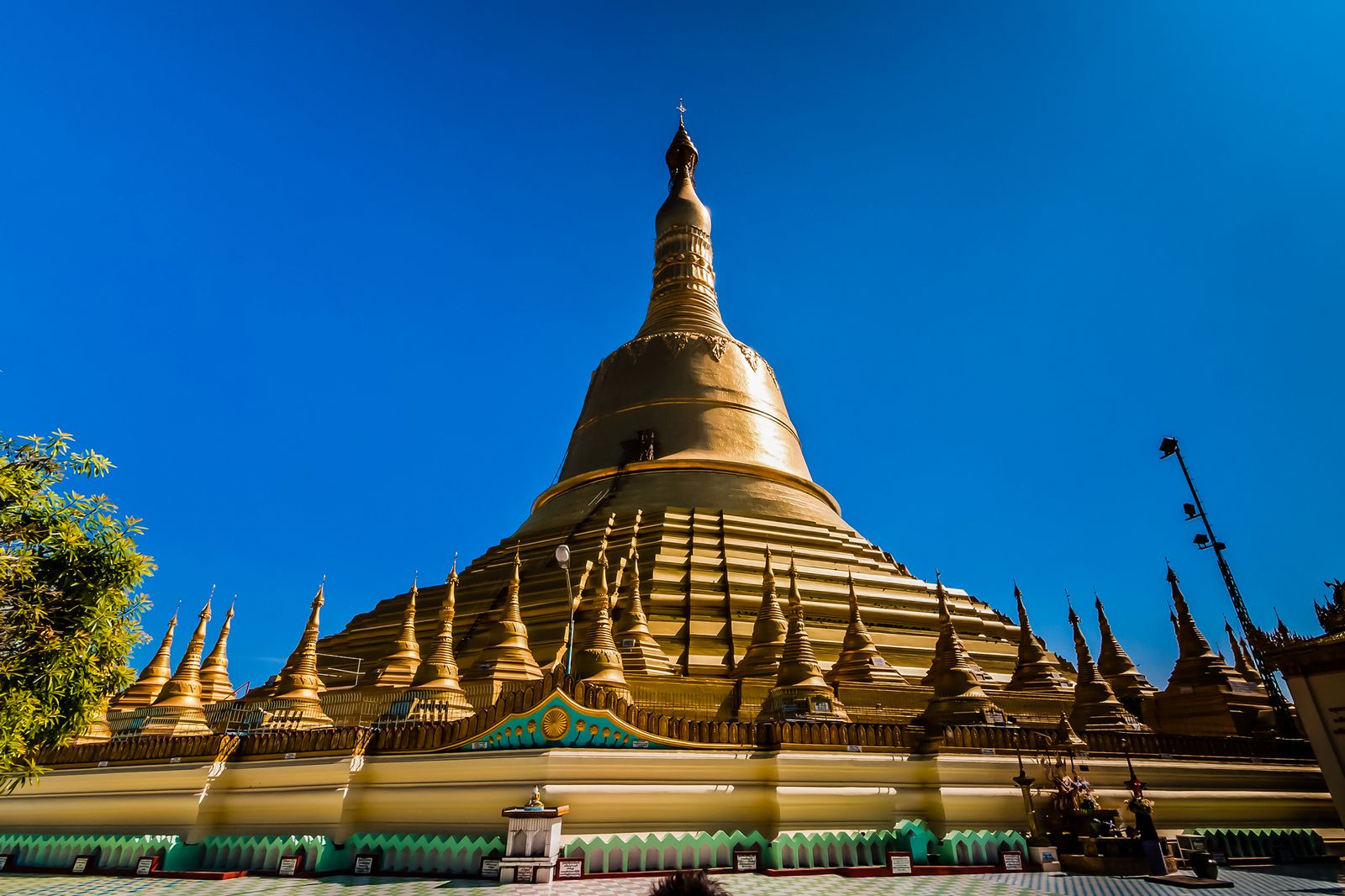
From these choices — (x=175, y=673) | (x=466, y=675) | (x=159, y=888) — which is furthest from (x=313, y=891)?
(x=175, y=673)

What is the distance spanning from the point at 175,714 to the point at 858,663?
13.5 m

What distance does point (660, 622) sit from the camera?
1661cm

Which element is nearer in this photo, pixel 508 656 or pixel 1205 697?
pixel 508 656

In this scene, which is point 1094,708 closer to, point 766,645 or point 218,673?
point 766,645

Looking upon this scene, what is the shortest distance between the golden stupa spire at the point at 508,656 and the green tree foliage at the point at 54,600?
5.84 metres

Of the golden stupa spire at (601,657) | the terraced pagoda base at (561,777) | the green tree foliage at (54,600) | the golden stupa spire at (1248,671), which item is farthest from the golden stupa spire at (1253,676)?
the green tree foliage at (54,600)

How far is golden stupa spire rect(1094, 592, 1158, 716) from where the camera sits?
734 inches

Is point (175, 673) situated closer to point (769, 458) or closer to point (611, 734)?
point (611, 734)

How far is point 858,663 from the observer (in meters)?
15.2

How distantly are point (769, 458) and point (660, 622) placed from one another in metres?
11.2

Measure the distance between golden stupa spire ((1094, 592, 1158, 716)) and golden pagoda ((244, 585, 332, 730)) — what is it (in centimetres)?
1814

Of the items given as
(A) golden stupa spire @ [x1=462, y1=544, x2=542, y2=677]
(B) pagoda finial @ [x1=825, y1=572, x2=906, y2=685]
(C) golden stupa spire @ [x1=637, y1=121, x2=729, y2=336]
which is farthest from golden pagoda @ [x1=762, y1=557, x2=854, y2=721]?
(C) golden stupa spire @ [x1=637, y1=121, x2=729, y2=336]


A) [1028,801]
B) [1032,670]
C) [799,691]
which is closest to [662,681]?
[799,691]

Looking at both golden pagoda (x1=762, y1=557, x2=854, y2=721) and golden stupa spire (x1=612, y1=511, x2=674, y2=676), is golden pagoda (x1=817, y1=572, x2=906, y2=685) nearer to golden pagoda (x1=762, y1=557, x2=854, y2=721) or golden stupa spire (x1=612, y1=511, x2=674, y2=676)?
golden pagoda (x1=762, y1=557, x2=854, y2=721)
